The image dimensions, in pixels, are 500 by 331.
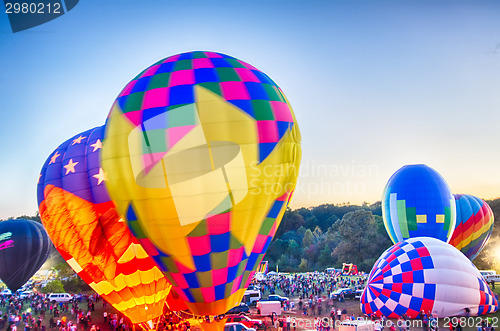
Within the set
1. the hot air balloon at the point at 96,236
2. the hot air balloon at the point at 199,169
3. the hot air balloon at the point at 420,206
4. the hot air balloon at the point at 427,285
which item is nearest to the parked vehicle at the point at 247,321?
the hot air balloon at the point at 96,236

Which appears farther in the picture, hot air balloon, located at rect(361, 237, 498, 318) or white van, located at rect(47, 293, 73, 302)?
white van, located at rect(47, 293, 73, 302)

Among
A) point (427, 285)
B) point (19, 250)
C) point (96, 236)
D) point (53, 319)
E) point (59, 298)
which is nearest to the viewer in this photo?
point (96, 236)

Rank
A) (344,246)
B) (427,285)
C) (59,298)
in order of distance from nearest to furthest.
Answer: (427,285)
(59,298)
(344,246)

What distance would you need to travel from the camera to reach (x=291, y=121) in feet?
25.6

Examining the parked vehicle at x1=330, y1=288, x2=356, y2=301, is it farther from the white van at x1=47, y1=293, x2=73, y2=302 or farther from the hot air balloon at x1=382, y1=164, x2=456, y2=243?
the white van at x1=47, y1=293, x2=73, y2=302

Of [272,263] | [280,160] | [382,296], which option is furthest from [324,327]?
[272,263]

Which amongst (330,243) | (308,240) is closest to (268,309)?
(330,243)

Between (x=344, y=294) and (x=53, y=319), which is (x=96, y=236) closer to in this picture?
(x=53, y=319)

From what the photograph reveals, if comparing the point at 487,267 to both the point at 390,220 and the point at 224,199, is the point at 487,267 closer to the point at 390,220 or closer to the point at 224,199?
the point at 390,220

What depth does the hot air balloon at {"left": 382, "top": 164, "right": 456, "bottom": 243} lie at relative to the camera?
49.8 ft

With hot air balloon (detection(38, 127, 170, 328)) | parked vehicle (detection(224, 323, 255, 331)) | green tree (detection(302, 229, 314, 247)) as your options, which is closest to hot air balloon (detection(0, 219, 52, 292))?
hot air balloon (detection(38, 127, 170, 328))

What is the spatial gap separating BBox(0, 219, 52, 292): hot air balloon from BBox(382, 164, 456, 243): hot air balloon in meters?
14.8

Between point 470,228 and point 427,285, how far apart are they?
9.97 metres

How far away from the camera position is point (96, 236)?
9695mm
